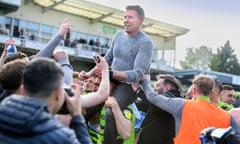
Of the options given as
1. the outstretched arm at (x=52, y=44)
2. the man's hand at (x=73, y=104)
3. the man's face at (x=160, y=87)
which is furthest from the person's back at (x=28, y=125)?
the man's face at (x=160, y=87)

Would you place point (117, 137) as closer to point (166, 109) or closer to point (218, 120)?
point (166, 109)

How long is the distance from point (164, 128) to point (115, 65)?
1149 mm

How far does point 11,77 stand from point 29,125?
2.90 ft

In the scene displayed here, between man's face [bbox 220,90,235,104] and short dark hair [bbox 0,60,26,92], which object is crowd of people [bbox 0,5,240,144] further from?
man's face [bbox 220,90,235,104]

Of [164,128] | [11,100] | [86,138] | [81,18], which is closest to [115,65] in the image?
[164,128]

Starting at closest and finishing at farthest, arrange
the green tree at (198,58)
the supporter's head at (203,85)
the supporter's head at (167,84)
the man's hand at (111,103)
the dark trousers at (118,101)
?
1. the man's hand at (111,103)
2. the dark trousers at (118,101)
3. the supporter's head at (203,85)
4. the supporter's head at (167,84)
5. the green tree at (198,58)

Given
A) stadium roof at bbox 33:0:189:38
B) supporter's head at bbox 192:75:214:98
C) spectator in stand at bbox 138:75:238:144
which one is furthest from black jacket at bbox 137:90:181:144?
stadium roof at bbox 33:0:189:38

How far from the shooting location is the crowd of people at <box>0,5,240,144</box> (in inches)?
88.0

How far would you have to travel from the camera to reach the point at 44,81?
2311 millimetres

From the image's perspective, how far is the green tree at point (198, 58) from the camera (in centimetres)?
8581

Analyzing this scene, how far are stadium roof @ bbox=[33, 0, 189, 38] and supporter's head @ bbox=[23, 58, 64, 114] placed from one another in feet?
99.7

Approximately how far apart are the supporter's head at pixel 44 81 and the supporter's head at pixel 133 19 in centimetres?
211

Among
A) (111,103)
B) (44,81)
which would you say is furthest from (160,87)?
(44,81)

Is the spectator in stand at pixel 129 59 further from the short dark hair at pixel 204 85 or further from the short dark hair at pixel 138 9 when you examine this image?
the short dark hair at pixel 204 85
